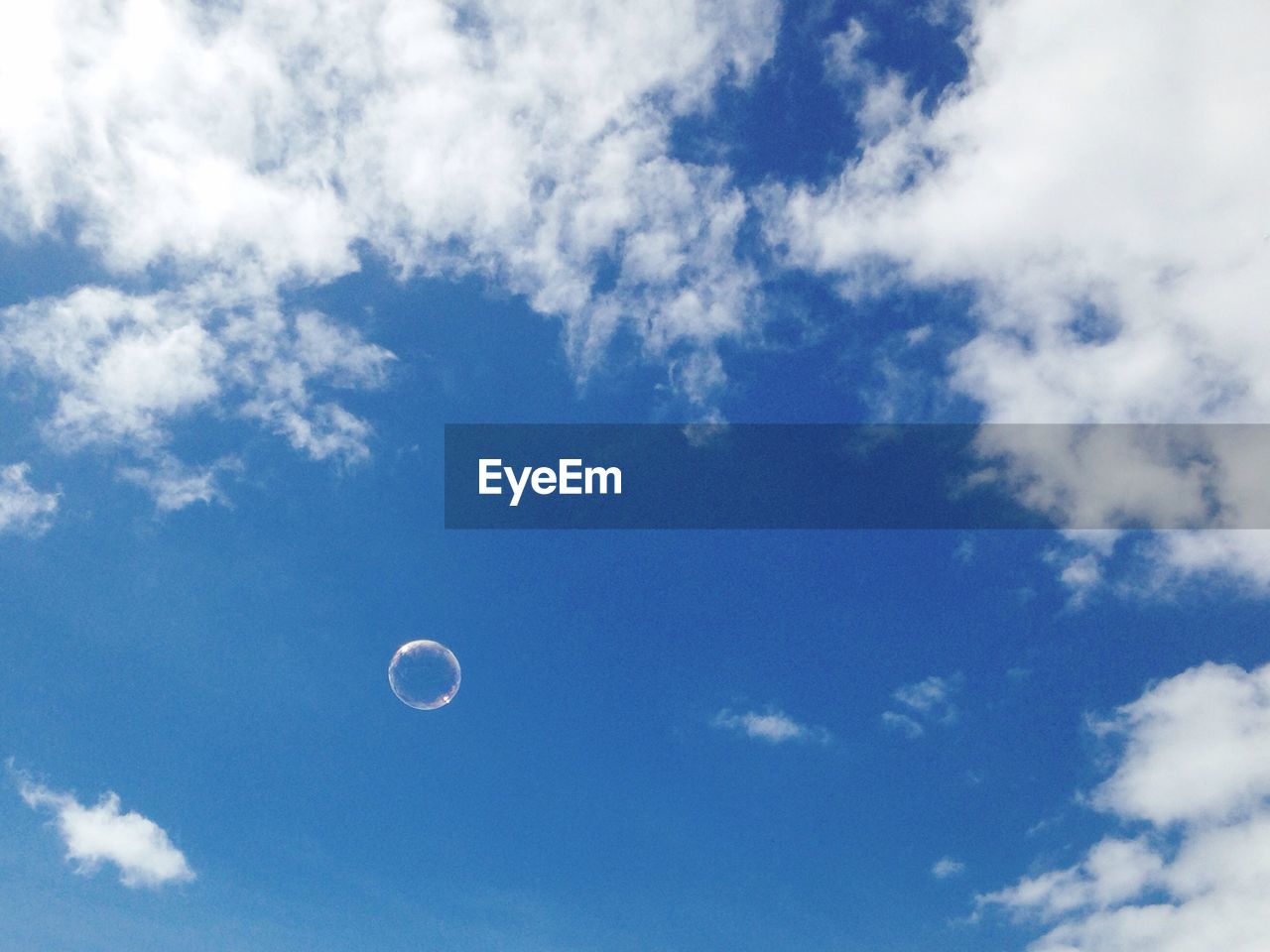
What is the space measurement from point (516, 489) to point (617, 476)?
3241 millimetres

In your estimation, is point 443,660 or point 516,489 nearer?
point 516,489

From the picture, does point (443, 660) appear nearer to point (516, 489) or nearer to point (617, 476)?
point (516, 489)

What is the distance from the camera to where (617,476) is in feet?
69.9

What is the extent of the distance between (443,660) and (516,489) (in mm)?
7491

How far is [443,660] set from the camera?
77.9 feet

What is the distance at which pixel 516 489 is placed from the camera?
21.0m

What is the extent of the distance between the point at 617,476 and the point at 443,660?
951 centimetres

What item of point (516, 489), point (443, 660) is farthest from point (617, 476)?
point (443, 660)

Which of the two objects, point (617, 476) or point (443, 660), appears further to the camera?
point (443, 660)

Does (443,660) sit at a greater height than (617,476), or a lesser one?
lesser

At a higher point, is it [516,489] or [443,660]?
[516,489]
